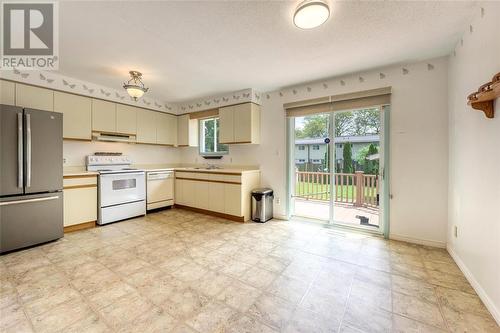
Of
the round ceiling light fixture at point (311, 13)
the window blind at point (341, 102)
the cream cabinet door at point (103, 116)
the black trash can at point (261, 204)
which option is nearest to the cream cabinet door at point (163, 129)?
the cream cabinet door at point (103, 116)

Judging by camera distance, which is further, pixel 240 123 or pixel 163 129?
pixel 163 129

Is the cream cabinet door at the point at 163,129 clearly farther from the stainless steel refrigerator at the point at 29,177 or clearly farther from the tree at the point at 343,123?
the tree at the point at 343,123

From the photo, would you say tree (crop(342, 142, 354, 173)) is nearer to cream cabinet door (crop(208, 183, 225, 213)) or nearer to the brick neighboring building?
the brick neighboring building

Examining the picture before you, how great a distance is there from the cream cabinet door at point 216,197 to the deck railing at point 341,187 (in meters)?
1.48

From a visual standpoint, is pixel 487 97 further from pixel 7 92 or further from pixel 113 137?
pixel 7 92

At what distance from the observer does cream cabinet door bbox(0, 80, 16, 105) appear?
2846 mm

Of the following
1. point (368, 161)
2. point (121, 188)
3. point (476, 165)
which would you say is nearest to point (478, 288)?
point (476, 165)

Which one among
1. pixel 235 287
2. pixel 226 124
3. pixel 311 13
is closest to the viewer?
pixel 311 13

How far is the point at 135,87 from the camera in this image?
2.98 meters

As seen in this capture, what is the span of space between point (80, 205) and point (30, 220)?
2.27 ft

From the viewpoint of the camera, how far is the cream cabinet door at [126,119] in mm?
4064

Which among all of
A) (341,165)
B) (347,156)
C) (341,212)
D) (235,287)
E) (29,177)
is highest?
(347,156)

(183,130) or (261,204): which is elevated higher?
(183,130)

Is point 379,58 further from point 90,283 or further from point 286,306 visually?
point 90,283
